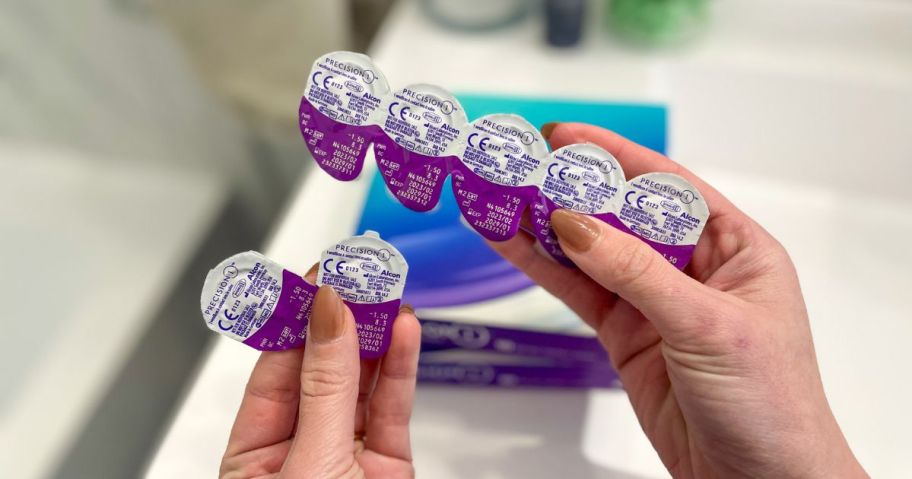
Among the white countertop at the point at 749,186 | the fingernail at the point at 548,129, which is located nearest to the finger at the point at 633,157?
the fingernail at the point at 548,129

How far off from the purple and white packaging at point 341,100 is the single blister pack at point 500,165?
66 mm

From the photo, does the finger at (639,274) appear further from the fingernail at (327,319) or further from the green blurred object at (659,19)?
the green blurred object at (659,19)

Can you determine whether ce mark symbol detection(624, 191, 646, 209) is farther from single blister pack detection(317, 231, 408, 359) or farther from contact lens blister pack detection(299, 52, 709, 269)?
single blister pack detection(317, 231, 408, 359)

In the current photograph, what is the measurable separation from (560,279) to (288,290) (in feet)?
0.72

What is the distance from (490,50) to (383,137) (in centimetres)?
43

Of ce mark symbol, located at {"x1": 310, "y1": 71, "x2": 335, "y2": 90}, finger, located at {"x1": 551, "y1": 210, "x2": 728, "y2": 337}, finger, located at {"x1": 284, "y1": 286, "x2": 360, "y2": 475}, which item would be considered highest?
ce mark symbol, located at {"x1": 310, "y1": 71, "x2": 335, "y2": 90}

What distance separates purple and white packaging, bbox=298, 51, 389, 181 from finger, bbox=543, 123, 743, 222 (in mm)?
144

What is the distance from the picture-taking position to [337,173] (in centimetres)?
44

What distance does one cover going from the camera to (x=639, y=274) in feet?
1.22

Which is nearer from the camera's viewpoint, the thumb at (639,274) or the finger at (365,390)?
the thumb at (639,274)

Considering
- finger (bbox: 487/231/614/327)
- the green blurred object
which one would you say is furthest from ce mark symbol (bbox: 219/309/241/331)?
the green blurred object

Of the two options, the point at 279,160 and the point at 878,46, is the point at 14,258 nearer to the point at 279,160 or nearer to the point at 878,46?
the point at 279,160

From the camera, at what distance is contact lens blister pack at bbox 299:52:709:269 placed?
42 centimetres

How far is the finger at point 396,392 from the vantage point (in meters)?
0.44
